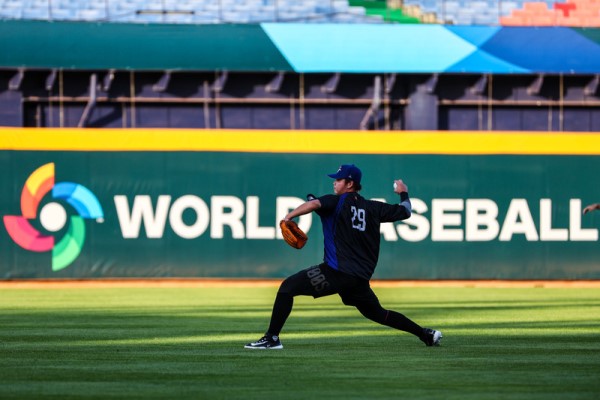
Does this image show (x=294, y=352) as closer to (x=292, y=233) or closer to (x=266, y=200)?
(x=292, y=233)

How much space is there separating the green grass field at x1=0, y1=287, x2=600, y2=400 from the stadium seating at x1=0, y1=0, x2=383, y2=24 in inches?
496

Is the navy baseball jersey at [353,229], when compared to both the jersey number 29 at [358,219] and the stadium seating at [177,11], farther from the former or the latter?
the stadium seating at [177,11]

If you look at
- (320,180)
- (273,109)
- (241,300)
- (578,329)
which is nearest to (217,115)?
(273,109)

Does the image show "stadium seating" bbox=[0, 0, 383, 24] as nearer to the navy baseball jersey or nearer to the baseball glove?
the baseball glove

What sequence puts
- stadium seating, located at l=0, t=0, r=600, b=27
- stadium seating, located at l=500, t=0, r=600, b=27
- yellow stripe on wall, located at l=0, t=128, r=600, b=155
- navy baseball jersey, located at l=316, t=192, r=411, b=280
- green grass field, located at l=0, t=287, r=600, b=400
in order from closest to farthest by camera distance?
green grass field, located at l=0, t=287, r=600, b=400
navy baseball jersey, located at l=316, t=192, r=411, b=280
yellow stripe on wall, located at l=0, t=128, r=600, b=155
stadium seating, located at l=0, t=0, r=600, b=27
stadium seating, located at l=500, t=0, r=600, b=27

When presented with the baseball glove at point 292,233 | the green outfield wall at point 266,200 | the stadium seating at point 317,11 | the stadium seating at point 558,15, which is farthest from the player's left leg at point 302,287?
the stadium seating at point 558,15

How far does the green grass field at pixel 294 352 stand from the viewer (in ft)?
25.1

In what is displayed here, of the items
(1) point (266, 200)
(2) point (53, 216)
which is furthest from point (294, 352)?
(2) point (53, 216)

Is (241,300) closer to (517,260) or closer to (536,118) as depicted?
(517,260)

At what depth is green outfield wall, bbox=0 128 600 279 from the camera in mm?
21781

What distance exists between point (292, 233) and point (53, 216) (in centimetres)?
1259

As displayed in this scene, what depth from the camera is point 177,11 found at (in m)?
28.7

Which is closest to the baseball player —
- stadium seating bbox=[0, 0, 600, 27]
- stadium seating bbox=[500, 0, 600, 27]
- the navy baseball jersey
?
the navy baseball jersey

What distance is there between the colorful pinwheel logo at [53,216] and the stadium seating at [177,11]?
24.6ft
